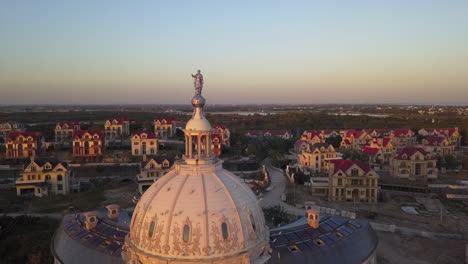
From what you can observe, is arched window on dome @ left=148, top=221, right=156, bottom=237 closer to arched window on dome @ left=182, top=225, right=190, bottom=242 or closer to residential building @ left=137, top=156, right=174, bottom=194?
arched window on dome @ left=182, top=225, right=190, bottom=242

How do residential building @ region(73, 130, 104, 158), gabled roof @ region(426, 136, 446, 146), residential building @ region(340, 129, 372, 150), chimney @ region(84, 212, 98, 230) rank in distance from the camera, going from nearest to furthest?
1. chimney @ region(84, 212, 98, 230)
2. residential building @ region(73, 130, 104, 158)
3. gabled roof @ region(426, 136, 446, 146)
4. residential building @ region(340, 129, 372, 150)

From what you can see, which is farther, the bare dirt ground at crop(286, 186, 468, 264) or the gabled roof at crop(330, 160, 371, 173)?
the gabled roof at crop(330, 160, 371, 173)

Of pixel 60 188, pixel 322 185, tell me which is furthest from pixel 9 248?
pixel 322 185

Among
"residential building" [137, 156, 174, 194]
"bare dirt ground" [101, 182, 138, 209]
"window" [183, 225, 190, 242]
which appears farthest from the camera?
"residential building" [137, 156, 174, 194]

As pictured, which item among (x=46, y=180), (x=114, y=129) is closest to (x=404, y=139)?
(x=114, y=129)

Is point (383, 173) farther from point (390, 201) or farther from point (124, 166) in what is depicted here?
point (124, 166)

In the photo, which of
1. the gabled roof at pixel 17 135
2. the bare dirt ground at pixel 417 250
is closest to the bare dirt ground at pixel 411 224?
the bare dirt ground at pixel 417 250

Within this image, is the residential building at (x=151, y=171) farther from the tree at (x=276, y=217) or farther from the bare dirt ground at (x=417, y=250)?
the bare dirt ground at (x=417, y=250)

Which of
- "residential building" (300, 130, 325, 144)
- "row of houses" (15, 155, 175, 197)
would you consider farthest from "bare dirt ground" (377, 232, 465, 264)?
"residential building" (300, 130, 325, 144)

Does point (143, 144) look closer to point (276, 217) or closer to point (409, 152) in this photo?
point (276, 217)
